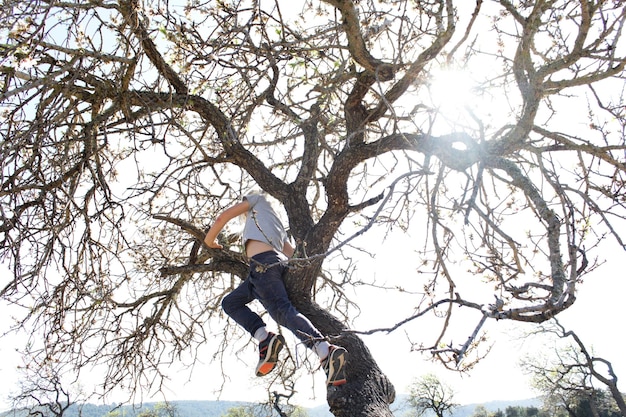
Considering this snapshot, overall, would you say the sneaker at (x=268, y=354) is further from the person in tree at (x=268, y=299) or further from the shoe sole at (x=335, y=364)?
the shoe sole at (x=335, y=364)

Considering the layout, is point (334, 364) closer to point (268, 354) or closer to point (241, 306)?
point (268, 354)

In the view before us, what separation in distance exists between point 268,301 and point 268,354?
0.35 meters

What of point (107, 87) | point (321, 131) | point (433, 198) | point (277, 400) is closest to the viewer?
point (433, 198)

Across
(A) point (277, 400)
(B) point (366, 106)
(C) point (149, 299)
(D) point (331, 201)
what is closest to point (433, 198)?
(D) point (331, 201)

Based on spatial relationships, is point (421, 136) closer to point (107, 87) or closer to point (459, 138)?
point (459, 138)

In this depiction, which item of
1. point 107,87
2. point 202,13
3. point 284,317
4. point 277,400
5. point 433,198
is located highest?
point 202,13

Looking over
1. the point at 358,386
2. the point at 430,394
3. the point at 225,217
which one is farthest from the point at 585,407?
the point at 225,217

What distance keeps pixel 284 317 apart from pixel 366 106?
2187 mm

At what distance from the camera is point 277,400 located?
5.90 m

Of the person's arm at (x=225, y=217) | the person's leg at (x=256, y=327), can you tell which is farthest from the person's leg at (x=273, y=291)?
the person's arm at (x=225, y=217)

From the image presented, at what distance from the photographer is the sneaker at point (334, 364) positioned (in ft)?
9.58

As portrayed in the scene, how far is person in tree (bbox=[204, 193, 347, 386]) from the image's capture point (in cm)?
298

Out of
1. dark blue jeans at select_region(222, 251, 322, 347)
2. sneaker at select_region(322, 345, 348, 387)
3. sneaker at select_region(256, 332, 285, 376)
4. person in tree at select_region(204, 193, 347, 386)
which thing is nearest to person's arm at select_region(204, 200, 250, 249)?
person in tree at select_region(204, 193, 347, 386)

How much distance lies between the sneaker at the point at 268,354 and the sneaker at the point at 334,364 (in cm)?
41
